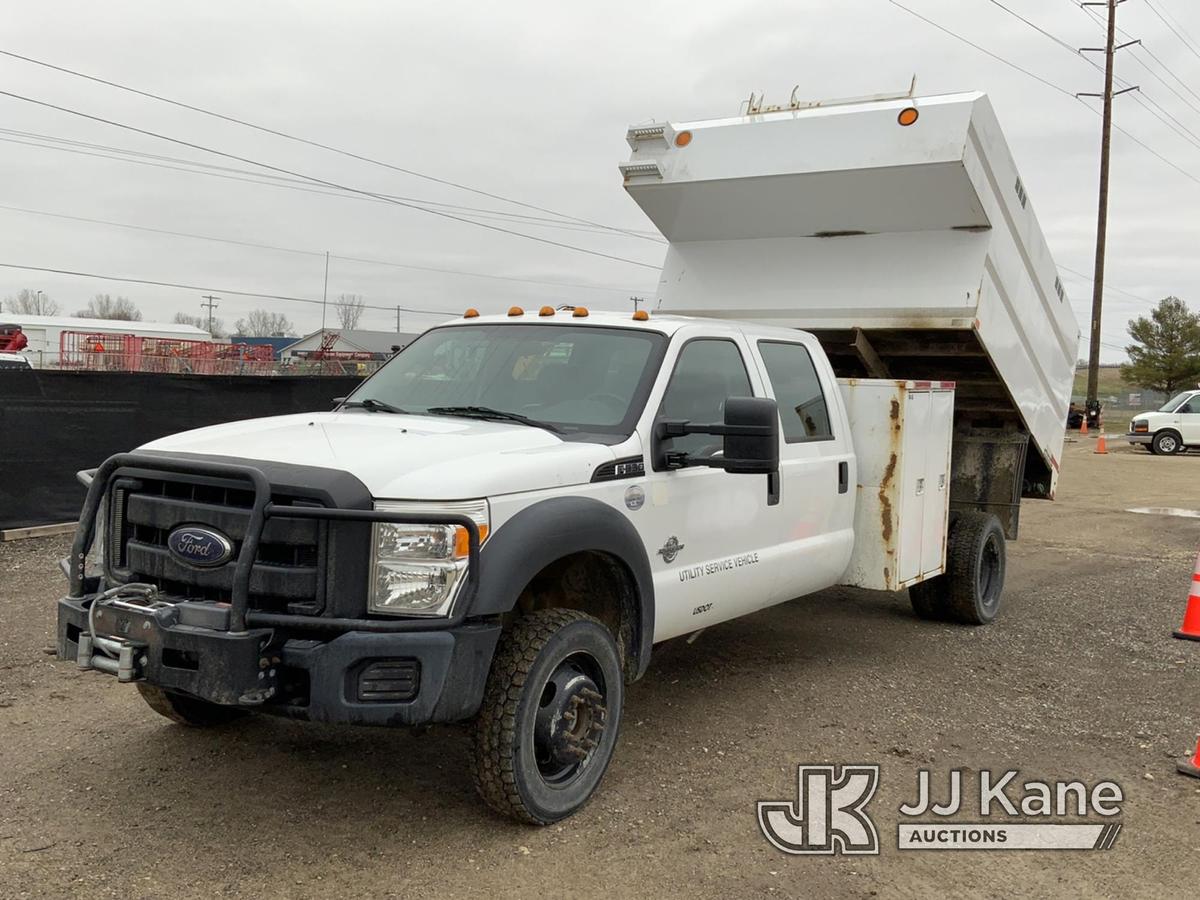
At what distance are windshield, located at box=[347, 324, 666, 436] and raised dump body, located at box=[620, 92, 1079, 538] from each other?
7.69ft

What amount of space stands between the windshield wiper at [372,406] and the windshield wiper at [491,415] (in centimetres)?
19

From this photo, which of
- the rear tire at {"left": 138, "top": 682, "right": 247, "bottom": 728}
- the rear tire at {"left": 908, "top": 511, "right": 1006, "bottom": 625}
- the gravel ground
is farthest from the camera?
the rear tire at {"left": 908, "top": 511, "right": 1006, "bottom": 625}

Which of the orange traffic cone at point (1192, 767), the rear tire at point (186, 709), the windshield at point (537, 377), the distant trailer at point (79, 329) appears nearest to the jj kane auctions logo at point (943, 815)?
the orange traffic cone at point (1192, 767)

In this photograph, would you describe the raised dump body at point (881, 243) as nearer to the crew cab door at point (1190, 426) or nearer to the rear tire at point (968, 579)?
the rear tire at point (968, 579)

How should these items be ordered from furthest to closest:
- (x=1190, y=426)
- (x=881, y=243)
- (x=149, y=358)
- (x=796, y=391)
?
(x=149, y=358)
(x=1190, y=426)
(x=881, y=243)
(x=796, y=391)

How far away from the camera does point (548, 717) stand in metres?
4.09

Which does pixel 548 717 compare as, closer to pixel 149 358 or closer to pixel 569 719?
pixel 569 719

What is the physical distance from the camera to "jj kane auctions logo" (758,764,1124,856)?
4121mm

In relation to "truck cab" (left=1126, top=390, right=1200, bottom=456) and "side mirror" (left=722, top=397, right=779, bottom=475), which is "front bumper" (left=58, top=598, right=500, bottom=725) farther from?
"truck cab" (left=1126, top=390, right=1200, bottom=456)

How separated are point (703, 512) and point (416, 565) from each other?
1.67m

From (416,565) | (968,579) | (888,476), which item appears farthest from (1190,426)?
(416,565)

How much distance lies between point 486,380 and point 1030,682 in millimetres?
3603

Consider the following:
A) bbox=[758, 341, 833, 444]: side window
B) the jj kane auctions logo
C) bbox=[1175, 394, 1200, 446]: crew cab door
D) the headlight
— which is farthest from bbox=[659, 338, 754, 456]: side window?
bbox=[1175, 394, 1200, 446]: crew cab door

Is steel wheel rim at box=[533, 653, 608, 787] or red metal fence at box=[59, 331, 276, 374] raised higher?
red metal fence at box=[59, 331, 276, 374]
